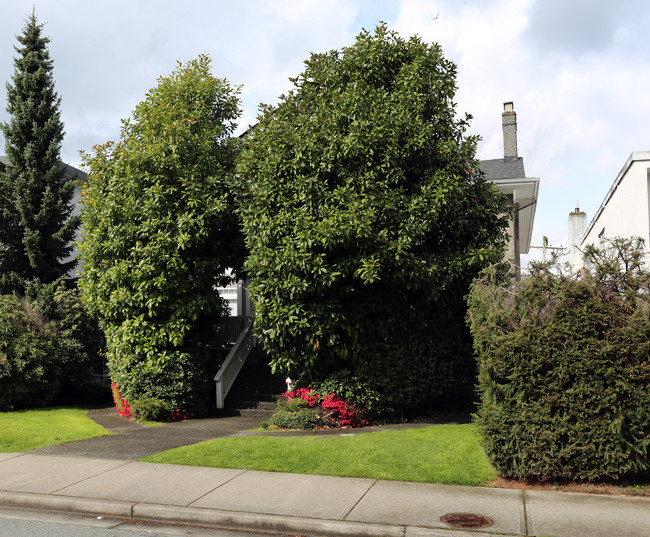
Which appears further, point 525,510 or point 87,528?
point 525,510

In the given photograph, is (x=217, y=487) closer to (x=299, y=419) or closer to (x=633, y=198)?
(x=299, y=419)

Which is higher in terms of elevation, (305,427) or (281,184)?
(281,184)

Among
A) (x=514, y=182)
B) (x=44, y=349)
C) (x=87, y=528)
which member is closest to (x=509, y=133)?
(x=514, y=182)

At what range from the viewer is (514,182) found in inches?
637

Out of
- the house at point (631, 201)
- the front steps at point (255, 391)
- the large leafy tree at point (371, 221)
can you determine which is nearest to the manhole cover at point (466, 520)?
the large leafy tree at point (371, 221)

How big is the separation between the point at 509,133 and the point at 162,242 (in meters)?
12.9

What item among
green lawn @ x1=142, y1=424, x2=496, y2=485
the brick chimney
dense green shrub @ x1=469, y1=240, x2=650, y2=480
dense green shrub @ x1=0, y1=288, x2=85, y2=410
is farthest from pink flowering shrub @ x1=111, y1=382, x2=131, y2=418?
the brick chimney

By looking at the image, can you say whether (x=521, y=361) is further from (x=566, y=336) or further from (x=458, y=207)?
(x=458, y=207)

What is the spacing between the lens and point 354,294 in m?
11.8

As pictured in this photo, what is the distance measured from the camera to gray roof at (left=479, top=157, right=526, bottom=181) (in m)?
16.8

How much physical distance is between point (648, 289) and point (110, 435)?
915cm

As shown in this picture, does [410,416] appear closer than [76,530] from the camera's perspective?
No

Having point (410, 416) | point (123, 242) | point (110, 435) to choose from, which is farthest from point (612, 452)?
point (123, 242)

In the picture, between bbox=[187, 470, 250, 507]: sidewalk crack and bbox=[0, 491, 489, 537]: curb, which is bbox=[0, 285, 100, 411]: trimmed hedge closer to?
bbox=[0, 491, 489, 537]: curb
